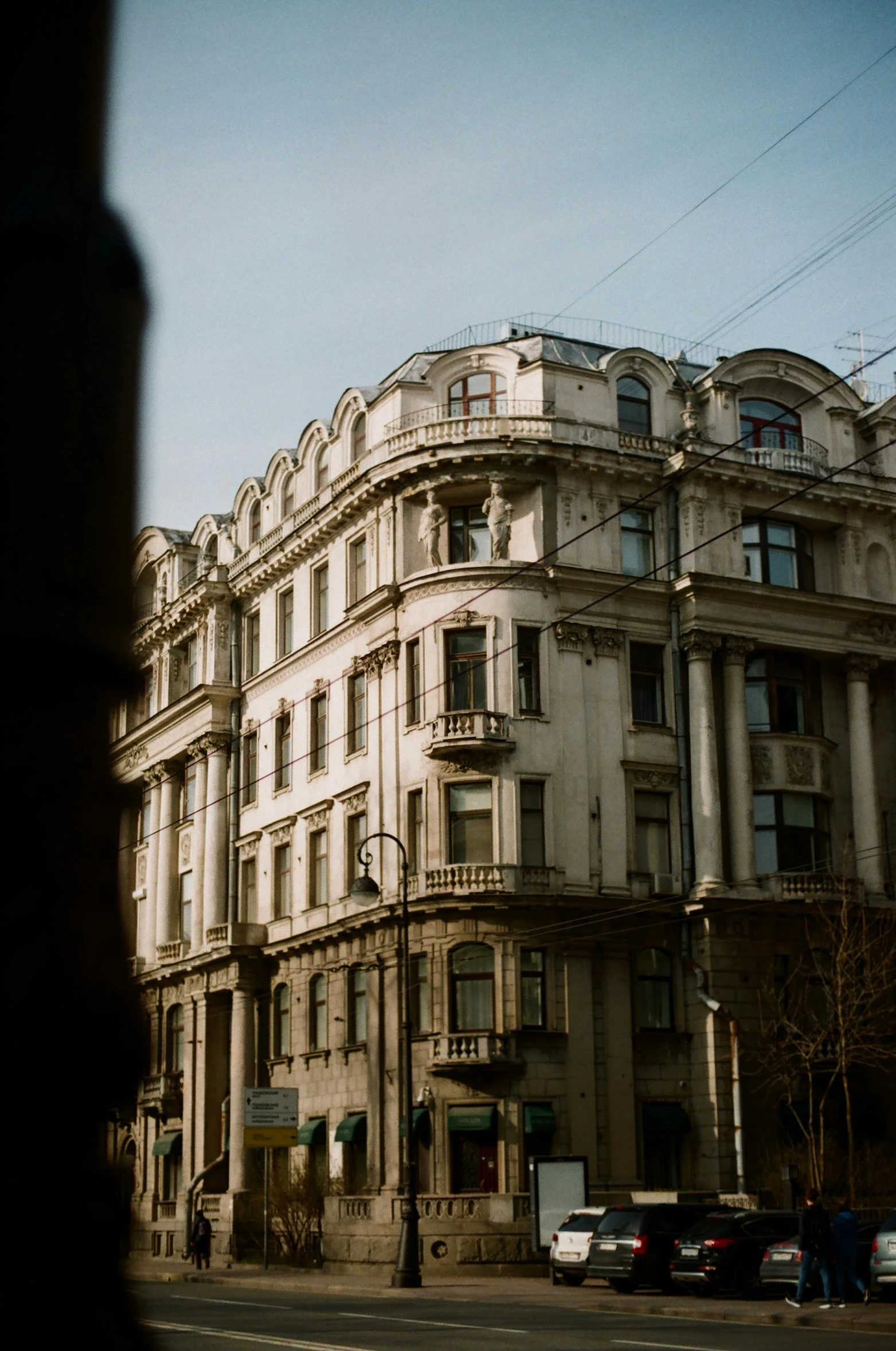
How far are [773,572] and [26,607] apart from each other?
165 ft

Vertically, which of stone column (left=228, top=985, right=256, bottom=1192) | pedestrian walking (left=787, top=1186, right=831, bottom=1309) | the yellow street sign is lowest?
pedestrian walking (left=787, top=1186, right=831, bottom=1309)

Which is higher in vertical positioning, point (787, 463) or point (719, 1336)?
point (787, 463)

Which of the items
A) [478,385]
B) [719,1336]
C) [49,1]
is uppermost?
[478,385]

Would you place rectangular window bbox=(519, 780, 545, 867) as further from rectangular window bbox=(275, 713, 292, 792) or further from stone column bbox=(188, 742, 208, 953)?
stone column bbox=(188, 742, 208, 953)

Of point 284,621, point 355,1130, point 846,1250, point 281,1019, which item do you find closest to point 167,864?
point 281,1019

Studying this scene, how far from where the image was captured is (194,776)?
205 feet

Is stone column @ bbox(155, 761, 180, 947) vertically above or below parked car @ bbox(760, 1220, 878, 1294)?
above

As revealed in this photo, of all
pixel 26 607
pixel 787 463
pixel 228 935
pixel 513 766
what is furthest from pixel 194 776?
pixel 26 607

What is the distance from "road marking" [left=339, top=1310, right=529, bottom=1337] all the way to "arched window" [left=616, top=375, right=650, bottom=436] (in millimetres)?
29509

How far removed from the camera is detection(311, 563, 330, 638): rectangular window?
55156mm

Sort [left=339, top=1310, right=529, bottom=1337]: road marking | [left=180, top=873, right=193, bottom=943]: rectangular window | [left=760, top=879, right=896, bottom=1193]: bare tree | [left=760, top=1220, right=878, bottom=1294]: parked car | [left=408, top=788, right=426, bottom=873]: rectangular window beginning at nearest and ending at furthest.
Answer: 1. [left=339, top=1310, right=529, bottom=1337]: road marking
2. [left=760, top=1220, right=878, bottom=1294]: parked car
3. [left=760, top=879, right=896, bottom=1193]: bare tree
4. [left=408, top=788, right=426, bottom=873]: rectangular window
5. [left=180, top=873, right=193, bottom=943]: rectangular window

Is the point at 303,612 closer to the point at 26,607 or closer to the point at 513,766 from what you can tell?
the point at 513,766

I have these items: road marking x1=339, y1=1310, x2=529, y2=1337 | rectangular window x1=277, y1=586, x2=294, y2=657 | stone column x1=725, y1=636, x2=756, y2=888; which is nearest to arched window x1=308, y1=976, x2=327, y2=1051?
rectangular window x1=277, y1=586, x2=294, y2=657

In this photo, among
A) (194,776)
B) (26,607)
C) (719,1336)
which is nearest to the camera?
(26,607)
